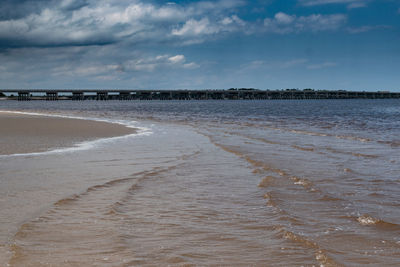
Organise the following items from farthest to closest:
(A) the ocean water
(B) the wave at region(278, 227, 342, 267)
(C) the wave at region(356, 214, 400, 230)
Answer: (C) the wave at region(356, 214, 400, 230)
(A) the ocean water
(B) the wave at region(278, 227, 342, 267)

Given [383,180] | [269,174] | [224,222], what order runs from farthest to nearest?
[269,174] → [383,180] → [224,222]

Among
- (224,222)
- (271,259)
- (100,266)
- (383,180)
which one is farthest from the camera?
(383,180)

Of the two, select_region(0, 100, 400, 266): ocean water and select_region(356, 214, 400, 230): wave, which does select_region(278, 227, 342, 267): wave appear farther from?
select_region(356, 214, 400, 230): wave

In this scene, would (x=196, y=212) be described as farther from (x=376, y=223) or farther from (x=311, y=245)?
(x=376, y=223)

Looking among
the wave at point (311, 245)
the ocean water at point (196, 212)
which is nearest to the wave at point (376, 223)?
the ocean water at point (196, 212)

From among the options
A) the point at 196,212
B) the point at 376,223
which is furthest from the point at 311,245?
the point at 196,212

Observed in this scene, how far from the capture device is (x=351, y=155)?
1445 cm

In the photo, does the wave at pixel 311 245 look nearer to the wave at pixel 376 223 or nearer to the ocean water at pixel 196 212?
the ocean water at pixel 196 212

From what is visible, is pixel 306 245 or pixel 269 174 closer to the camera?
pixel 306 245

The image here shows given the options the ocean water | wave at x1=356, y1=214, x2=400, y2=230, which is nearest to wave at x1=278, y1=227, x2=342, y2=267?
the ocean water

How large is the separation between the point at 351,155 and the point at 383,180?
4963 millimetres

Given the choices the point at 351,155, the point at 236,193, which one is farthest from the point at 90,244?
the point at 351,155

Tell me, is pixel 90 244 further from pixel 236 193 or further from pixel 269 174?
pixel 269 174

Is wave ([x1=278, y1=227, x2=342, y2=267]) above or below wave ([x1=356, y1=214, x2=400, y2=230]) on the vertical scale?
above
